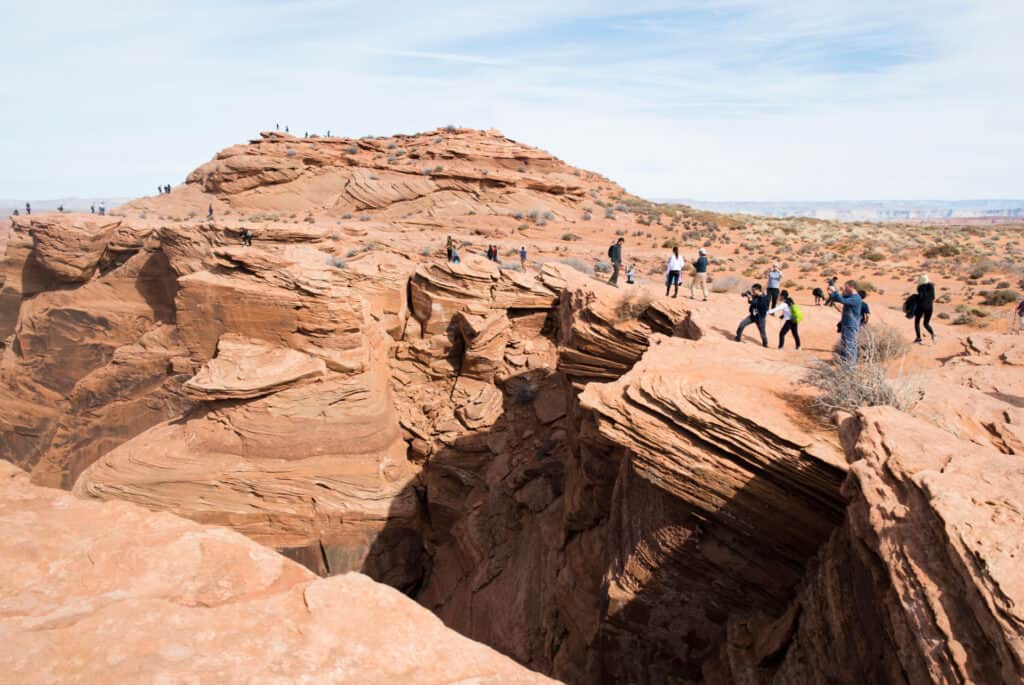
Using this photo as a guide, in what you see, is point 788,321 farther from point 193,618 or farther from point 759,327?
point 193,618

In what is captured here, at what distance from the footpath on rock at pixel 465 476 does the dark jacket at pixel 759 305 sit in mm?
680

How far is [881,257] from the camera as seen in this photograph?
27406 mm

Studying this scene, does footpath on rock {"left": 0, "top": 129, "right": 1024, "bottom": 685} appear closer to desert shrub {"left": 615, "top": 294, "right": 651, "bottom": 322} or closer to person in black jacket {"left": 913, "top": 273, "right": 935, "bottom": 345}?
desert shrub {"left": 615, "top": 294, "right": 651, "bottom": 322}

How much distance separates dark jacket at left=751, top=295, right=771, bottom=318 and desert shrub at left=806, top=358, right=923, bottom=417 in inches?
153

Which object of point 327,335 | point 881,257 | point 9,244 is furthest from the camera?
point 881,257

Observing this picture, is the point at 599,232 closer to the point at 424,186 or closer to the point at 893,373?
the point at 424,186

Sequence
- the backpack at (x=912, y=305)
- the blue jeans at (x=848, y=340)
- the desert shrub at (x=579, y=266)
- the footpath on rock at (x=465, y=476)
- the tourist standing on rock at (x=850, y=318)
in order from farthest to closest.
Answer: the desert shrub at (x=579, y=266)
the backpack at (x=912, y=305)
the tourist standing on rock at (x=850, y=318)
the blue jeans at (x=848, y=340)
the footpath on rock at (x=465, y=476)

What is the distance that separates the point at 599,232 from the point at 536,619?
27978 mm

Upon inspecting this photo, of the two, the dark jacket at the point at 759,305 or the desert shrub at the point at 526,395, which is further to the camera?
the desert shrub at the point at 526,395

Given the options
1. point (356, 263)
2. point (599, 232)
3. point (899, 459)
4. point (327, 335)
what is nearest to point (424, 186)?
point (599, 232)

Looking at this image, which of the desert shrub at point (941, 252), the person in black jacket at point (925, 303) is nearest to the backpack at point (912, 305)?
the person in black jacket at point (925, 303)

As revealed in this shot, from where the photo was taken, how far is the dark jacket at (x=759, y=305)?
31.5 ft

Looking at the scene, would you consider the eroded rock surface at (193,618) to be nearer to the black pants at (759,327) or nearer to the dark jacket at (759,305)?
the black pants at (759,327)

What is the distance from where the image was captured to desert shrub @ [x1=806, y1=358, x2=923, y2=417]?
5176mm
